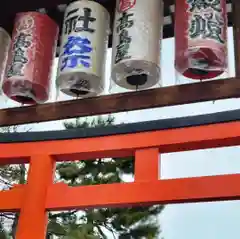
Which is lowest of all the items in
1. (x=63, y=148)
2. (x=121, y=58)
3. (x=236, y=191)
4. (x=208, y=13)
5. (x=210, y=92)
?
(x=236, y=191)

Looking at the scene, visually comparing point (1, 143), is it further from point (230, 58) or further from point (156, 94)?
point (230, 58)

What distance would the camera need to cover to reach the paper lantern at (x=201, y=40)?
187 centimetres

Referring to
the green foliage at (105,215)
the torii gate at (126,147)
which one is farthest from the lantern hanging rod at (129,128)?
the green foliage at (105,215)

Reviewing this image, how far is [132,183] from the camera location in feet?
6.13

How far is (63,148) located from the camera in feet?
6.88

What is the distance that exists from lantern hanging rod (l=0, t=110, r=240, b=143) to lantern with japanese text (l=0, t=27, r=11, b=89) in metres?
0.44

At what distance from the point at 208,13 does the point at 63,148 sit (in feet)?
2.95

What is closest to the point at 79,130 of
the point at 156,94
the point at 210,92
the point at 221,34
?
the point at 156,94

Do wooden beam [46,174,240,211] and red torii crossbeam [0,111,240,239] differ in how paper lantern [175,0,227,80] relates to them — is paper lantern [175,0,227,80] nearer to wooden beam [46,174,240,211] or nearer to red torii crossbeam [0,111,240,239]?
red torii crossbeam [0,111,240,239]

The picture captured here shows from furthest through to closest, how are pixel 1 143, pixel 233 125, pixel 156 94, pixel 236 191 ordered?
pixel 1 143 → pixel 156 94 → pixel 233 125 → pixel 236 191

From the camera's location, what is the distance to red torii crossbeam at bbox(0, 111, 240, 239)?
70.3 inches

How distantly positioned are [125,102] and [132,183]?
1.30 ft

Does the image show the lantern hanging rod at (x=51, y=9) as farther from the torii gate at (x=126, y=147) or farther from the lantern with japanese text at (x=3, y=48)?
the torii gate at (x=126, y=147)

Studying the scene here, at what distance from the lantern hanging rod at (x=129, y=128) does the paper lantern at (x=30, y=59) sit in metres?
0.20
